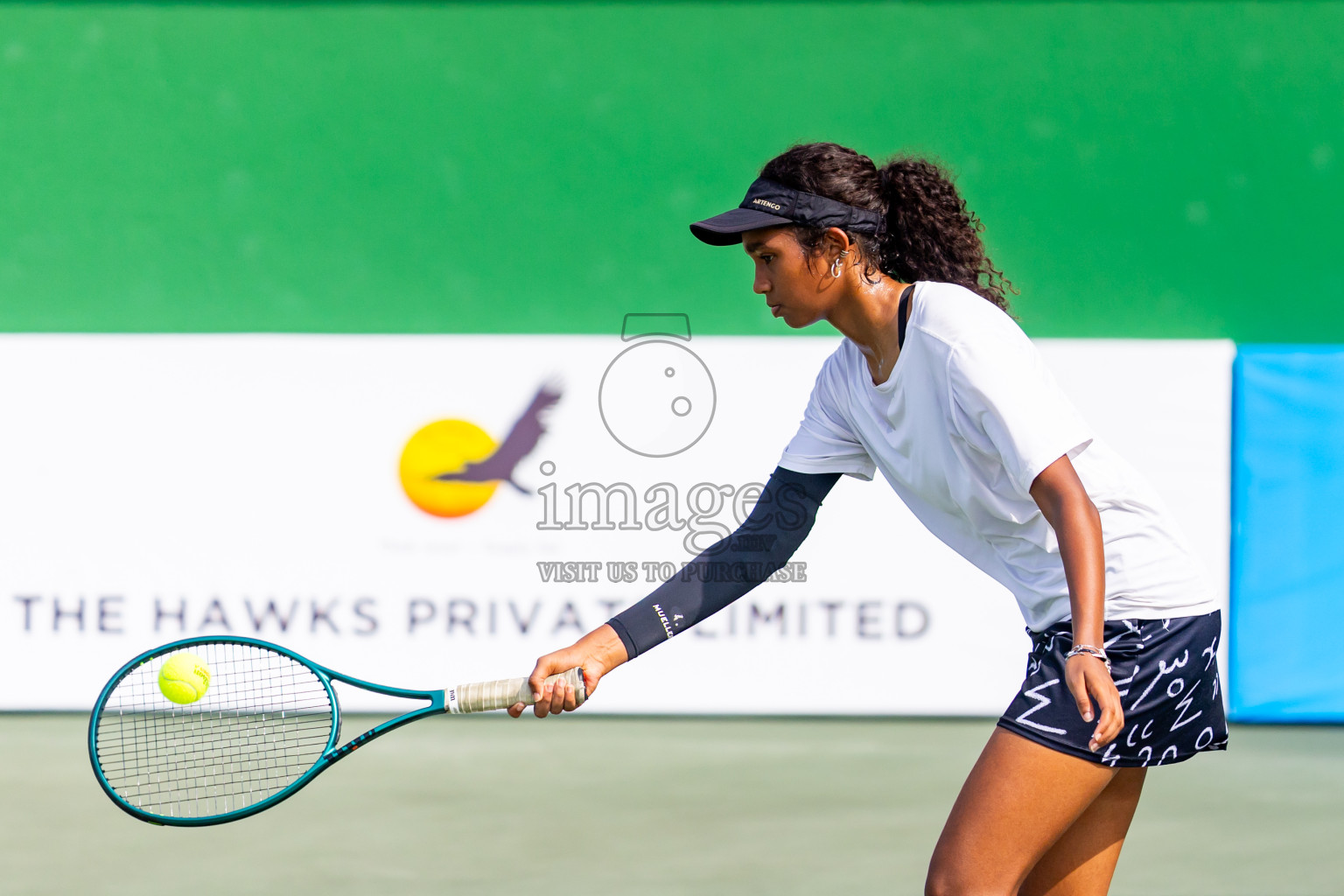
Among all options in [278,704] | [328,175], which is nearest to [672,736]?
[278,704]

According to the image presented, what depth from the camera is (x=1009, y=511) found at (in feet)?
5.49

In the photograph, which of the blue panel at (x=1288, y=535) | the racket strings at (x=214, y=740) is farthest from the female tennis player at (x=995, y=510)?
the blue panel at (x=1288, y=535)

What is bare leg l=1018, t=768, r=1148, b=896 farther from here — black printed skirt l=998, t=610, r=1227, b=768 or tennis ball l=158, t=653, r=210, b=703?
tennis ball l=158, t=653, r=210, b=703

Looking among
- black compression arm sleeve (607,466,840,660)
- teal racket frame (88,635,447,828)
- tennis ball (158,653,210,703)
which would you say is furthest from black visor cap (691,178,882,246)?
tennis ball (158,653,210,703)

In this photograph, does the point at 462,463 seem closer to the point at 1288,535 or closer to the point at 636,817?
the point at 636,817

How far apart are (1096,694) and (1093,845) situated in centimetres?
39

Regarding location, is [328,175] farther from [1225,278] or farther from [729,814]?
[1225,278]

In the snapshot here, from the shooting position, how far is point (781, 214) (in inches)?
70.2

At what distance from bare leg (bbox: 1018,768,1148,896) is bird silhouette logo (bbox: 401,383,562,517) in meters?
2.72

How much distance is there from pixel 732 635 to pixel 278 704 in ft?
5.44

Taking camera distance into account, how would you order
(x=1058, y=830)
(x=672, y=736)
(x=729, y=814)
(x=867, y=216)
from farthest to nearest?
1. (x=672, y=736)
2. (x=729, y=814)
3. (x=867, y=216)
4. (x=1058, y=830)

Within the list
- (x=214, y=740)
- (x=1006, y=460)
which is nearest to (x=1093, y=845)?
(x=1006, y=460)

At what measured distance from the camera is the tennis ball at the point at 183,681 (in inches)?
113

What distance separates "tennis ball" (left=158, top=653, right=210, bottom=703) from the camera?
9.42ft
